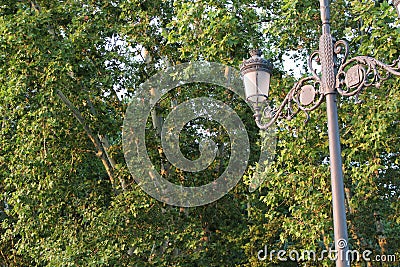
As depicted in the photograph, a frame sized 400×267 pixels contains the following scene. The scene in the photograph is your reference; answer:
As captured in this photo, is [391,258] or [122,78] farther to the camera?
[122,78]

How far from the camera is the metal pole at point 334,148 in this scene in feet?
16.2

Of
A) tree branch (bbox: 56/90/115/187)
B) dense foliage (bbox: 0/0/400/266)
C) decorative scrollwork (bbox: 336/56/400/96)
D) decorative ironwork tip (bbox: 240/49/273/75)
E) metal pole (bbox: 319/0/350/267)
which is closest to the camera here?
metal pole (bbox: 319/0/350/267)

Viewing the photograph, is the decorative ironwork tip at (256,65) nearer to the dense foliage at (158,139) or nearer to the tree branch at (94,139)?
the dense foliage at (158,139)

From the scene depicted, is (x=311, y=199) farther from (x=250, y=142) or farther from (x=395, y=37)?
(x=250, y=142)

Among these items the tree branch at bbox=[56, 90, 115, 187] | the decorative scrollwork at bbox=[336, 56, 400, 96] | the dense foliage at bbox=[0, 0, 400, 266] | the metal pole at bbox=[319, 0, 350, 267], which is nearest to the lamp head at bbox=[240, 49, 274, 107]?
the metal pole at bbox=[319, 0, 350, 267]

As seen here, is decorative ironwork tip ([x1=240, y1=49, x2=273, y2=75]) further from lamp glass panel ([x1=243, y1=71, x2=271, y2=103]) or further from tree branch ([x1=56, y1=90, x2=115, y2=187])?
tree branch ([x1=56, y1=90, x2=115, y2=187])

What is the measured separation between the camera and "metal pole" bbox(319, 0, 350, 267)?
16.2 ft

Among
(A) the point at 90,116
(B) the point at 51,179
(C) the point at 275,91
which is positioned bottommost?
(B) the point at 51,179

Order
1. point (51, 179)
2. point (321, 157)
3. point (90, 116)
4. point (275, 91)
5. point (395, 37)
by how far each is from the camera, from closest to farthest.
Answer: point (395, 37), point (275, 91), point (321, 157), point (51, 179), point (90, 116)

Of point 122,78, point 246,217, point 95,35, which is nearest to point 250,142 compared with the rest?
point 246,217

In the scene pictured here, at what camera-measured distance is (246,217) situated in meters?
13.5

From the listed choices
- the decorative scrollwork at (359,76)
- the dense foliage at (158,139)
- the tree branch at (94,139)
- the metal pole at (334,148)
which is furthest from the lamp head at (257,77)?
the tree branch at (94,139)

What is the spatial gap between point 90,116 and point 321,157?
4.62 meters

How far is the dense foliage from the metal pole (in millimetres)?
3442
